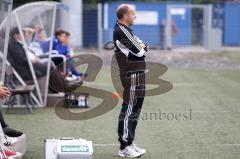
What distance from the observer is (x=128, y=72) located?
8.53 m

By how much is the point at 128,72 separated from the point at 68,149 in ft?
Answer: 4.83

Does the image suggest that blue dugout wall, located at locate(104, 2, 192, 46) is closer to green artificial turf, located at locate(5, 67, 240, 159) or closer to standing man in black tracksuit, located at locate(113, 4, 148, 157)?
green artificial turf, located at locate(5, 67, 240, 159)

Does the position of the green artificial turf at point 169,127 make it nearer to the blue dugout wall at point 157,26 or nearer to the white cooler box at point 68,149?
the white cooler box at point 68,149

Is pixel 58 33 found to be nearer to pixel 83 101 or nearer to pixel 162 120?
pixel 83 101

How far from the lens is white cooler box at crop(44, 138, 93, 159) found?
7.48 metres

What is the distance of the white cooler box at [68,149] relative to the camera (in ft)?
24.5

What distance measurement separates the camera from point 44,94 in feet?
43.8

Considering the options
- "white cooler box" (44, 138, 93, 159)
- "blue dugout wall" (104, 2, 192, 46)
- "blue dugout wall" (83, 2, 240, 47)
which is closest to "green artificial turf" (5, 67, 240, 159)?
"white cooler box" (44, 138, 93, 159)

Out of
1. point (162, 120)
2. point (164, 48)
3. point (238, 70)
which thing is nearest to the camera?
point (162, 120)

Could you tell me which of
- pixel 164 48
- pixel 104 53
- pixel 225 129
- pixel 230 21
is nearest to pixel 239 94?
pixel 225 129

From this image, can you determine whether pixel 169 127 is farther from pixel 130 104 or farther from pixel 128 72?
pixel 128 72

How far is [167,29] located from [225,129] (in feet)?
67.6

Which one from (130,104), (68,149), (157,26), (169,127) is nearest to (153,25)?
(157,26)

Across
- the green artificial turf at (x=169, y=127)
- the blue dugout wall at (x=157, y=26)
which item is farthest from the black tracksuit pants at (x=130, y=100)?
the blue dugout wall at (x=157, y=26)
